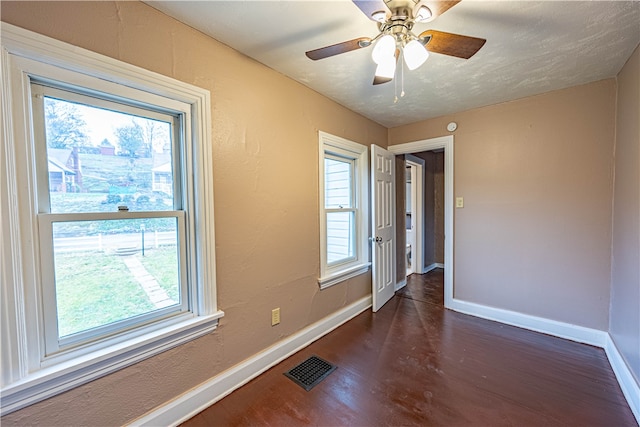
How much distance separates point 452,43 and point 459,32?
448 millimetres

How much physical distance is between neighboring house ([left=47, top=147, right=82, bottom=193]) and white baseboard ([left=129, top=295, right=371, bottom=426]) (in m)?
1.26

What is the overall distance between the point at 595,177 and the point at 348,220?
7.45 feet

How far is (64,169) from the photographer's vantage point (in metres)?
1.21

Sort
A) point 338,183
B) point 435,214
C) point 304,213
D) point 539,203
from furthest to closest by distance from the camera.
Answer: point 435,214 → point 338,183 → point 539,203 → point 304,213

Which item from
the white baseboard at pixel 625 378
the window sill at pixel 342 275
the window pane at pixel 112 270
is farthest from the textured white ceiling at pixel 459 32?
the white baseboard at pixel 625 378

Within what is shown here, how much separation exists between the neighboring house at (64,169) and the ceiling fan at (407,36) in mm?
1332

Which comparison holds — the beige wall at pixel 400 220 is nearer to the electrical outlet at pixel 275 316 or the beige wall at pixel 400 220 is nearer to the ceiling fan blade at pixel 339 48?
the electrical outlet at pixel 275 316

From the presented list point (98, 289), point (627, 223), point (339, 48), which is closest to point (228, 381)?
point (98, 289)

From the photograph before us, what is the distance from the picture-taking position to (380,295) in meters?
3.08

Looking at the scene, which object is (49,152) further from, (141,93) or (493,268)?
(493,268)

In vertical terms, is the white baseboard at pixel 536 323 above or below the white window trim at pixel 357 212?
below

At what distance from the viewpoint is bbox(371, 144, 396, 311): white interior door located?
2953 millimetres

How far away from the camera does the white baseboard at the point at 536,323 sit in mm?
2282

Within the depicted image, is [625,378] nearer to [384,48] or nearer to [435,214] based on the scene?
[384,48]
